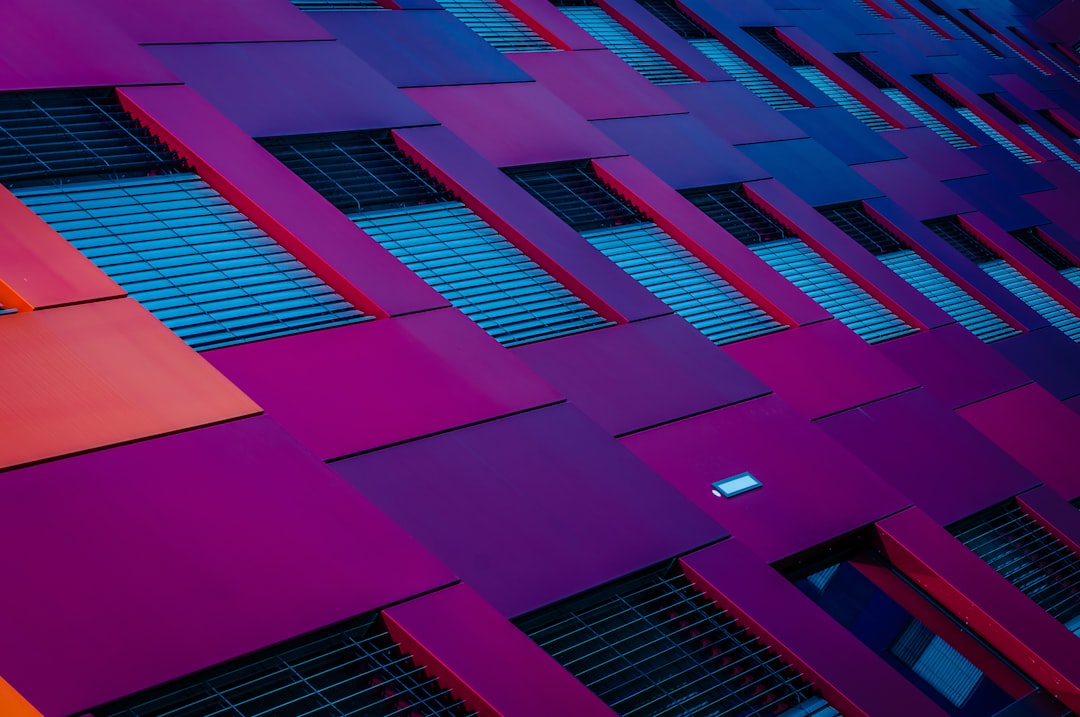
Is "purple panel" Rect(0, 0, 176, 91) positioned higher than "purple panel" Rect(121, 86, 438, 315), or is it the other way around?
"purple panel" Rect(0, 0, 176, 91)

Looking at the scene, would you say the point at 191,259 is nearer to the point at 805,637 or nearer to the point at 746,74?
the point at 805,637

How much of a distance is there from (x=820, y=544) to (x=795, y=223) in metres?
5.92

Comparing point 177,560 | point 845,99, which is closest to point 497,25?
point 845,99

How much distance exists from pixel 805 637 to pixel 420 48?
754 centimetres

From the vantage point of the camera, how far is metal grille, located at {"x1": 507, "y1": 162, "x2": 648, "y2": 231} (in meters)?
11.5

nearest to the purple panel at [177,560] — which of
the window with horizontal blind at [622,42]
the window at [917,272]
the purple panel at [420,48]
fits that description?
the purple panel at [420,48]

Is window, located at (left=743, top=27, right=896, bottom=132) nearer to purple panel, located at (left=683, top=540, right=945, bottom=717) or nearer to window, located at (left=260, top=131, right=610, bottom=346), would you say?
window, located at (left=260, top=131, right=610, bottom=346)

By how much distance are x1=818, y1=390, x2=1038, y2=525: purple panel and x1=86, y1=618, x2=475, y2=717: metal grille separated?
18.5 ft

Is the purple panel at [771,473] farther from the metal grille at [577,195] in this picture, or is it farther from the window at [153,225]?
the metal grille at [577,195]

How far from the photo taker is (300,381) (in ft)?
23.9

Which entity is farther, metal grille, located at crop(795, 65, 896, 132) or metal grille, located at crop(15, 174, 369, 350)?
metal grille, located at crop(795, 65, 896, 132)

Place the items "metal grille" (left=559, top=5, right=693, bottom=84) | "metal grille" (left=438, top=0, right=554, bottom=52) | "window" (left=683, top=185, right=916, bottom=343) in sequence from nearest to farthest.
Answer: "window" (left=683, top=185, right=916, bottom=343)
"metal grille" (left=438, top=0, right=554, bottom=52)
"metal grille" (left=559, top=5, right=693, bottom=84)

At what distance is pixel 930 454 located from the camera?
10859 mm

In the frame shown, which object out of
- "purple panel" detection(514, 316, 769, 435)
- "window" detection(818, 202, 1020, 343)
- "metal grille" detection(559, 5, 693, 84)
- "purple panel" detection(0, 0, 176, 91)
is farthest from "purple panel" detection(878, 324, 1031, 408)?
"purple panel" detection(0, 0, 176, 91)
